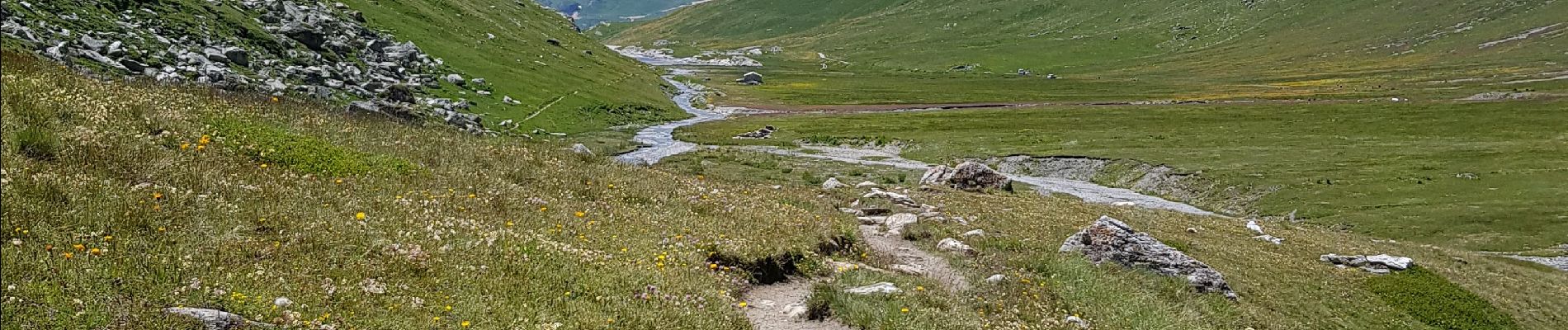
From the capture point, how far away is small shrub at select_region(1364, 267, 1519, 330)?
23.5m

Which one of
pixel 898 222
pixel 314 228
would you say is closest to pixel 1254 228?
pixel 898 222

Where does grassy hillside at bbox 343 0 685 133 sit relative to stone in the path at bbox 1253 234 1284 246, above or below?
below

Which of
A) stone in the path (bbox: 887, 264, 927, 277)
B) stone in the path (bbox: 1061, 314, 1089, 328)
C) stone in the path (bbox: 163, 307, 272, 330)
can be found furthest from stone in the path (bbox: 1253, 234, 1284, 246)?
stone in the path (bbox: 163, 307, 272, 330)

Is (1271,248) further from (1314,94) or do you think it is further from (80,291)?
(1314,94)

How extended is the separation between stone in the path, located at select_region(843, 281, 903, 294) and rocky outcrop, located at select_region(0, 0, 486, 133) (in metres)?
18.6

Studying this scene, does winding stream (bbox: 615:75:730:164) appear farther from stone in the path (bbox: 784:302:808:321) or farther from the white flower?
the white flower

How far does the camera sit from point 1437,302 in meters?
24.6

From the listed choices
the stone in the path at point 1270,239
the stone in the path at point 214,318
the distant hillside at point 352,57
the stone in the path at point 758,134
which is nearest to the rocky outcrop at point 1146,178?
the stone in the path at point 1270,239

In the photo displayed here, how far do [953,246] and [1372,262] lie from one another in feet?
57.8

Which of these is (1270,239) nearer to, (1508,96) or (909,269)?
(909,269)

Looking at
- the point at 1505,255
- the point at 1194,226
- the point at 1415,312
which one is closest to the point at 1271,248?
the point at 1194,226

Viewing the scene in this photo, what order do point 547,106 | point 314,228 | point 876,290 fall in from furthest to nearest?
1. point 547,106
2. point 876,290
3. point 314,228

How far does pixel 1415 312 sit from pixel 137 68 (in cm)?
4622

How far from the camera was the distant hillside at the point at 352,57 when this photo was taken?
125ft
